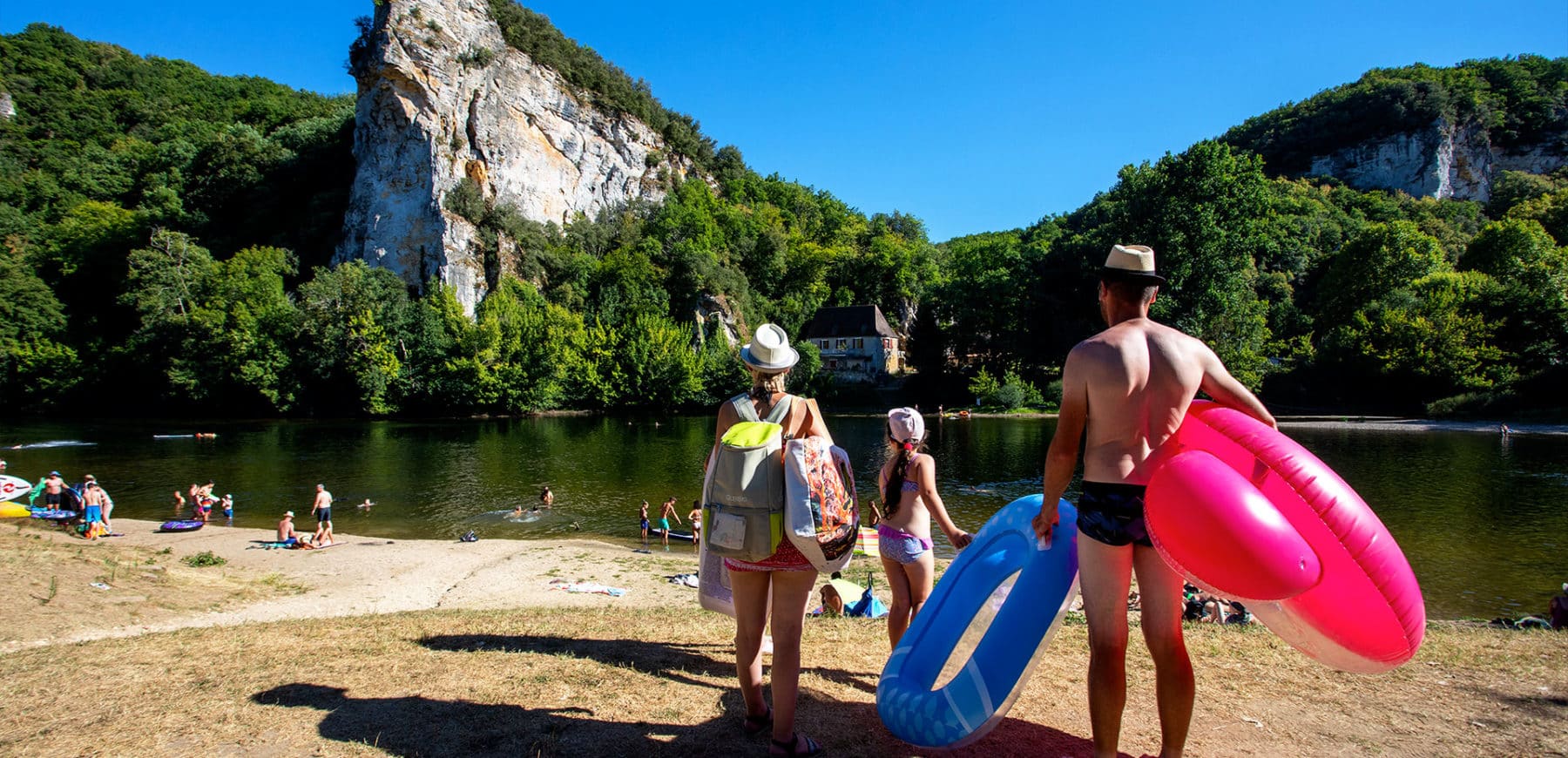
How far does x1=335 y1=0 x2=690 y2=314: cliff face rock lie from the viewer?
204 feet

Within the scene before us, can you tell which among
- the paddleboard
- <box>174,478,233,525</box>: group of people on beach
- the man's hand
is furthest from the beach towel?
the paddleboard

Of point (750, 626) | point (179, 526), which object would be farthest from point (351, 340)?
point (750, 626)

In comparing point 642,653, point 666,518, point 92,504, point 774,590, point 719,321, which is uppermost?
point 719,321

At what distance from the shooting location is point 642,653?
588 cm

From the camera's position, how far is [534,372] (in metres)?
61.2

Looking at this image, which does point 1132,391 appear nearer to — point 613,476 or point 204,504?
point 204,504

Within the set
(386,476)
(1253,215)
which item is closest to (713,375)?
(386,476)

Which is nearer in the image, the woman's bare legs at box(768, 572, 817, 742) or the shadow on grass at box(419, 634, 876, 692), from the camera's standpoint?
the woman's bare legs at box(768, 572, 817, 742)

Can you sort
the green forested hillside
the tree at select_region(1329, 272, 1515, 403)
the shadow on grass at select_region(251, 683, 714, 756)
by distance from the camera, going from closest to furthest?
the shadow on grass at select_region(251, 683, 714, 756), the tree at select_region(1329, 272, 1515, 403), the green forested hillside

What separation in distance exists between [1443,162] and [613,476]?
12691cm

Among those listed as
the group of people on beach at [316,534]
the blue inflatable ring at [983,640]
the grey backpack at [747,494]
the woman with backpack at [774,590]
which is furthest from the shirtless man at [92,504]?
the blue inflatable ring at [983,640]

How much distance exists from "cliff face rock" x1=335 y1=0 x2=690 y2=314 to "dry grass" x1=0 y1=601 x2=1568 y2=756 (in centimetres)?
6336

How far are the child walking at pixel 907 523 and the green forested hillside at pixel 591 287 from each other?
5052 centimetres

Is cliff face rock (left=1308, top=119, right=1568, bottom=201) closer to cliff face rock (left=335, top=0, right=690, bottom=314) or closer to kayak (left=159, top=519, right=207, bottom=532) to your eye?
cliff face rock (left=335, top=0, right=690, bottom=314)
